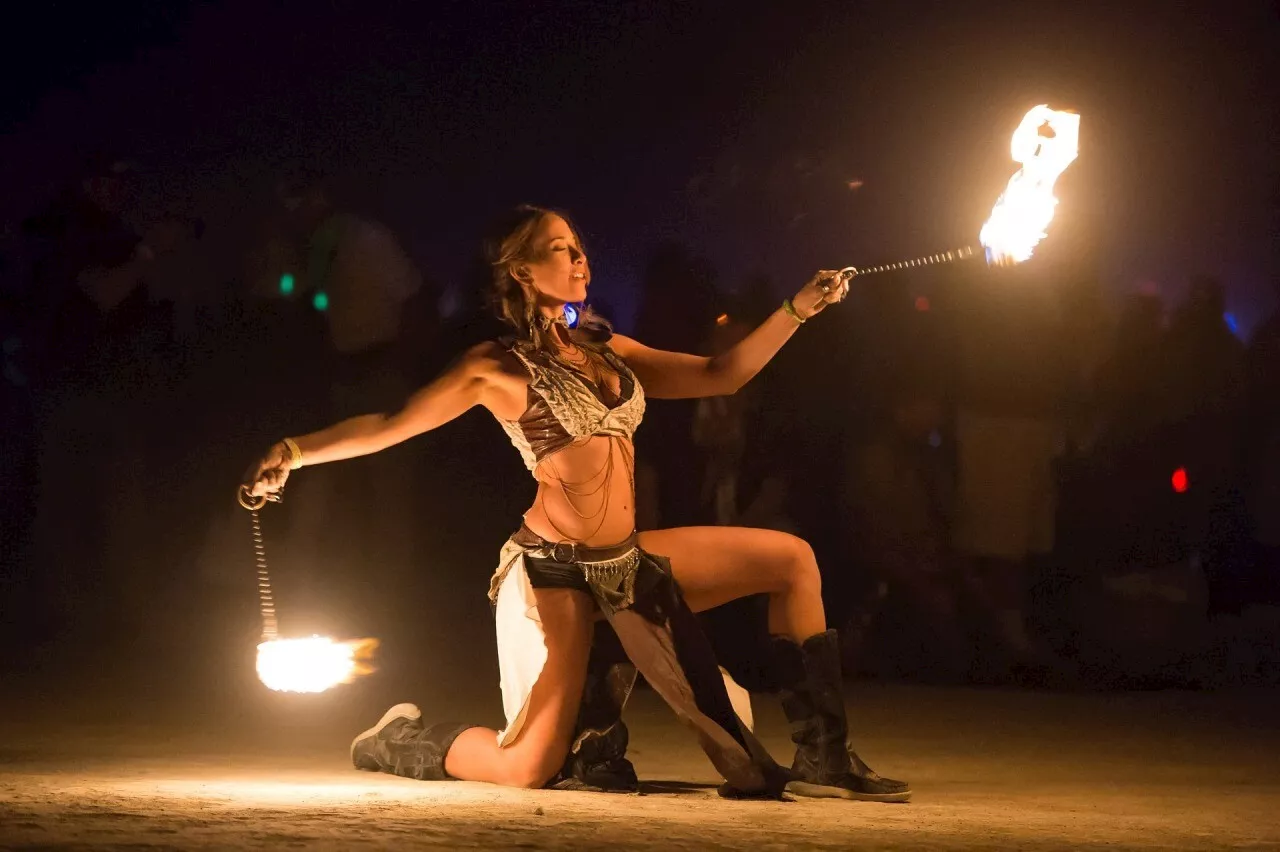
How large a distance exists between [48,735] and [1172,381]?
18.2ft

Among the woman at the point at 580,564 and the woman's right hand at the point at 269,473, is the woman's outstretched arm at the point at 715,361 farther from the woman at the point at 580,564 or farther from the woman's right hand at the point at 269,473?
the woman's right hand at the point at 269,473

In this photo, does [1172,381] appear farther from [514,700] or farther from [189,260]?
[189,260]

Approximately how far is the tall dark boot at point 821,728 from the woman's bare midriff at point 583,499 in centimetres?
63

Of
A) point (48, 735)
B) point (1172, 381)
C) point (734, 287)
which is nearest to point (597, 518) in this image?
point (48, 735)

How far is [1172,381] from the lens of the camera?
26.4 feet

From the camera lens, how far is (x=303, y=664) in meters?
4.89

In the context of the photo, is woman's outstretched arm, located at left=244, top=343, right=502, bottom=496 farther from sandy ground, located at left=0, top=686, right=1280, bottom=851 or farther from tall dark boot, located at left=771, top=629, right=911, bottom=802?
tall dark boot, located at left=771, top=629, right=911, bottom=802

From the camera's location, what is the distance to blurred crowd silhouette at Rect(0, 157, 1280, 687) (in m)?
7.99

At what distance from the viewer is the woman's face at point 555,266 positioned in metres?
4.94

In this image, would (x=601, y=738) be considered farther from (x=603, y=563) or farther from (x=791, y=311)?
(x=791, y=311)

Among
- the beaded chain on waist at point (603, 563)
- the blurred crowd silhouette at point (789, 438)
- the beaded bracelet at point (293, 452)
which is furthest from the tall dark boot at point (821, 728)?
the blurred crowd silhouette at point (789, 438)

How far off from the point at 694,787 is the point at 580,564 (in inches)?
32.2

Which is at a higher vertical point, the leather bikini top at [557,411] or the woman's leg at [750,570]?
the leather bikini top at [557,411]

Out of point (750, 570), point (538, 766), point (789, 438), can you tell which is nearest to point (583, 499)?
point (750, 570)
